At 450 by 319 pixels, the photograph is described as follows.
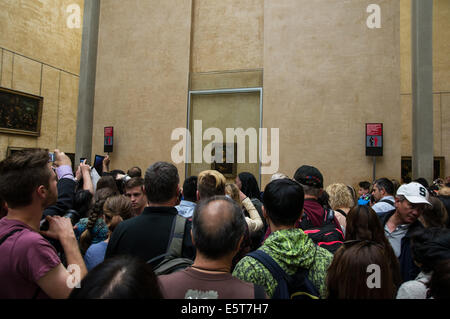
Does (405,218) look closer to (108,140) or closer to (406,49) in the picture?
(108,140)

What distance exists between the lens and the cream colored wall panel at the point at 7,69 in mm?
12378

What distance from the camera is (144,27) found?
10.8 metres

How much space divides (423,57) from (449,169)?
15.9ft

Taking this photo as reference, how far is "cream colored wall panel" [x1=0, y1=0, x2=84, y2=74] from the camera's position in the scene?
41.7 feet

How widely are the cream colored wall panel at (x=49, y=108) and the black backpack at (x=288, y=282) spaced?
15317mm

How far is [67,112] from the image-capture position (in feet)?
51.2

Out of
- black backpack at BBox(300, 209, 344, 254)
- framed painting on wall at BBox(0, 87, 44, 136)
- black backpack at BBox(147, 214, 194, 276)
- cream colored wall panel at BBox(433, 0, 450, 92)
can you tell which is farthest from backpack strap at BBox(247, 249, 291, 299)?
framed painting on wall at BBox(0, 87, 44, 136)

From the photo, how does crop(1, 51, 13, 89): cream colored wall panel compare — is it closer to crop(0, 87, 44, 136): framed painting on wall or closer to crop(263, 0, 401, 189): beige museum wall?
crop(0, 87, 44, 136): framed painting on wall

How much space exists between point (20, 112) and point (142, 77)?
648 cm

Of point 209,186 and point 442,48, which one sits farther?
point 442,48

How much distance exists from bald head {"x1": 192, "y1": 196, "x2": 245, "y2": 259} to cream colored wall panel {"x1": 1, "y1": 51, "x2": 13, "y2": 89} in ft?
47.0

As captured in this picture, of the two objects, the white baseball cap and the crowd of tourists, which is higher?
the white baseball cap

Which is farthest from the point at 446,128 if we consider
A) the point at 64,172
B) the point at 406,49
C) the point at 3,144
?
the point at 3,144

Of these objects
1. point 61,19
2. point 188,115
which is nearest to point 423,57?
point 188,115
